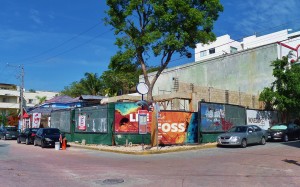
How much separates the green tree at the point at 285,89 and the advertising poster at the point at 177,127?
40.1 feet

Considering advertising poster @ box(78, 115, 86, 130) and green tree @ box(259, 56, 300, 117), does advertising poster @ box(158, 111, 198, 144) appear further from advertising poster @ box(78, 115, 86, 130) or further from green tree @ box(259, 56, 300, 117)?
green tree @ box(259, 56, 300, 117)

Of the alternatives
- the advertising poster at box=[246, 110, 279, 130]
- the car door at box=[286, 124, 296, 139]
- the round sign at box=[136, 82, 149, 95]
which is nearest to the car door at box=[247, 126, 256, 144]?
the car door at box=[286, 124, 296, 139]

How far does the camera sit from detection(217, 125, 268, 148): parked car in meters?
23.3

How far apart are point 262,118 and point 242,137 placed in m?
12.5

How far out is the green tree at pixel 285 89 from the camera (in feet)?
110

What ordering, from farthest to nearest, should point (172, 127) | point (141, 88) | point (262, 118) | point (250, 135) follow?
point (262, 118), point (172, 127), point (250, 135), point (141, 88)

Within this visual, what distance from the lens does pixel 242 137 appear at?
23.4 metres

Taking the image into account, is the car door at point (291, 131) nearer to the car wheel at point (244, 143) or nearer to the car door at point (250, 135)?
the car door at point (250, 135)

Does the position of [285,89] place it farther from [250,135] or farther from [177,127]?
[177,127]

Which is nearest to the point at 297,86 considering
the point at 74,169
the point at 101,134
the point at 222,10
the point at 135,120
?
the point at 222,10

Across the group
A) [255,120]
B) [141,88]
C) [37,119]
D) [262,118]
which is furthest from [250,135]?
[37,119]

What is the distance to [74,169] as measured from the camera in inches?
531

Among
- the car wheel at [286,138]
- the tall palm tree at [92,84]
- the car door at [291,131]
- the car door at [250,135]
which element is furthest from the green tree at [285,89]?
the tall palm tree at [92,84]

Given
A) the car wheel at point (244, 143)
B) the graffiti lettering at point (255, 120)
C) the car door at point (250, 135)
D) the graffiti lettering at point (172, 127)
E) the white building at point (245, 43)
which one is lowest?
the car wheel at point (244, 143)
